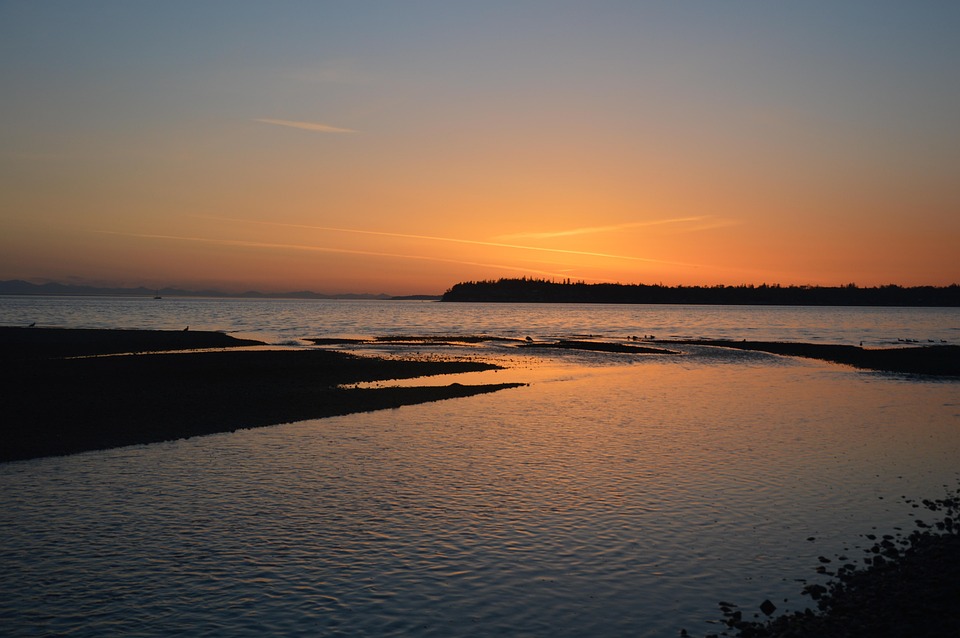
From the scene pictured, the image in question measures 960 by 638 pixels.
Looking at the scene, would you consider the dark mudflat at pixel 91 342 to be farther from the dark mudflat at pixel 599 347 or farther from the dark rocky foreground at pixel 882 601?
the dark rocky foreground at pixel 882 601

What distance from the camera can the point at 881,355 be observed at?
71.2 metres

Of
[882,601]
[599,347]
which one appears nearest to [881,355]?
[599,347]

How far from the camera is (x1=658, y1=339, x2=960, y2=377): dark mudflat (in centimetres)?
5916

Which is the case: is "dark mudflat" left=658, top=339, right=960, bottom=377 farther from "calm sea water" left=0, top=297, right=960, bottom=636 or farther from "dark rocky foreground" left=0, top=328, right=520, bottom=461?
"dark rocky foreground" left=0, top=328, right=520, bottom=461

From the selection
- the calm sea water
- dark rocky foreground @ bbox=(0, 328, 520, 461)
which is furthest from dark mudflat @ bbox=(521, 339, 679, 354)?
the calm sea water

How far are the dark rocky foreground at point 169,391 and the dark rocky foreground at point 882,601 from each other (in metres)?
21.2

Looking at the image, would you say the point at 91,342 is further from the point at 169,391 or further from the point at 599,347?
the point at 599,347

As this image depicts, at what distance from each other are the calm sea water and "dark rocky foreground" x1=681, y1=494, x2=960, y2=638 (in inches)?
18.9

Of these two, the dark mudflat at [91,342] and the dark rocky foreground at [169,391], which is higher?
the dark mudflat at [91,342]

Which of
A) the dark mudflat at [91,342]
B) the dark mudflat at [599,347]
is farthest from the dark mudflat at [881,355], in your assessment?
the dark mudflat at [91,342]

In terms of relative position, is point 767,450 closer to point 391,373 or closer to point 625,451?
point 625,451

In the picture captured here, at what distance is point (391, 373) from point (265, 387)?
1124 centimetres

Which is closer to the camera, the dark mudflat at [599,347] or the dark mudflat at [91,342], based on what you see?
the dark mudflat at [91,342]

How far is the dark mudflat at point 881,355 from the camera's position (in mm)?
59156
